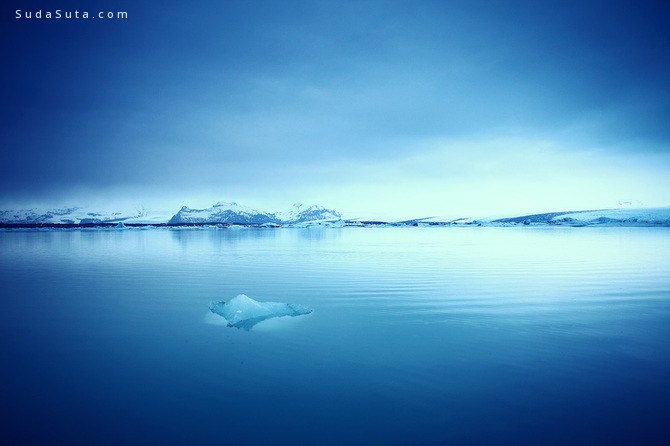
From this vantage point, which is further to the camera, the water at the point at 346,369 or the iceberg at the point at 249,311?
the iceberg at the point at 249,311

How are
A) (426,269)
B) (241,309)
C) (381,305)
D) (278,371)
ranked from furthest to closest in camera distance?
1. (426,269)
2. (381,305)
3. (241,309)
4. (278,371)

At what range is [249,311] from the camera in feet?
24.0

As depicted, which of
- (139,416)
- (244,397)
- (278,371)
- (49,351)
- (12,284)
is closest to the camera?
(139,416)

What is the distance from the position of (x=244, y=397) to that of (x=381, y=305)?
4.98m

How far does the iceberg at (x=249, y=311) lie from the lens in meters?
7.11

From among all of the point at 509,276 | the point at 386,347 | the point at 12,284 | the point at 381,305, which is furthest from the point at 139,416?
the point at 509,276

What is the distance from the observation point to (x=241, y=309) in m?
7.39

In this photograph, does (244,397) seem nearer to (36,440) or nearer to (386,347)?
(36,440)

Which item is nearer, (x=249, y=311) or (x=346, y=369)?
(x=346, y=369)

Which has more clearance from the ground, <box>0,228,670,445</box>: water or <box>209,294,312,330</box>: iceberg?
<box>209,294,312,330</box>: iceberg

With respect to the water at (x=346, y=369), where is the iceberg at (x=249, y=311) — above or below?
above

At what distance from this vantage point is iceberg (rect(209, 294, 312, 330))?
711cm

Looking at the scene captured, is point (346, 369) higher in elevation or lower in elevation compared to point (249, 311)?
lower

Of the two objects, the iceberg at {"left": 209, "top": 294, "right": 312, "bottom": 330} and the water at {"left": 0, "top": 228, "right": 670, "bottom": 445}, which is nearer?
the water at {"left": 0, "top": 228, "right": 670, "bottom": 445}
